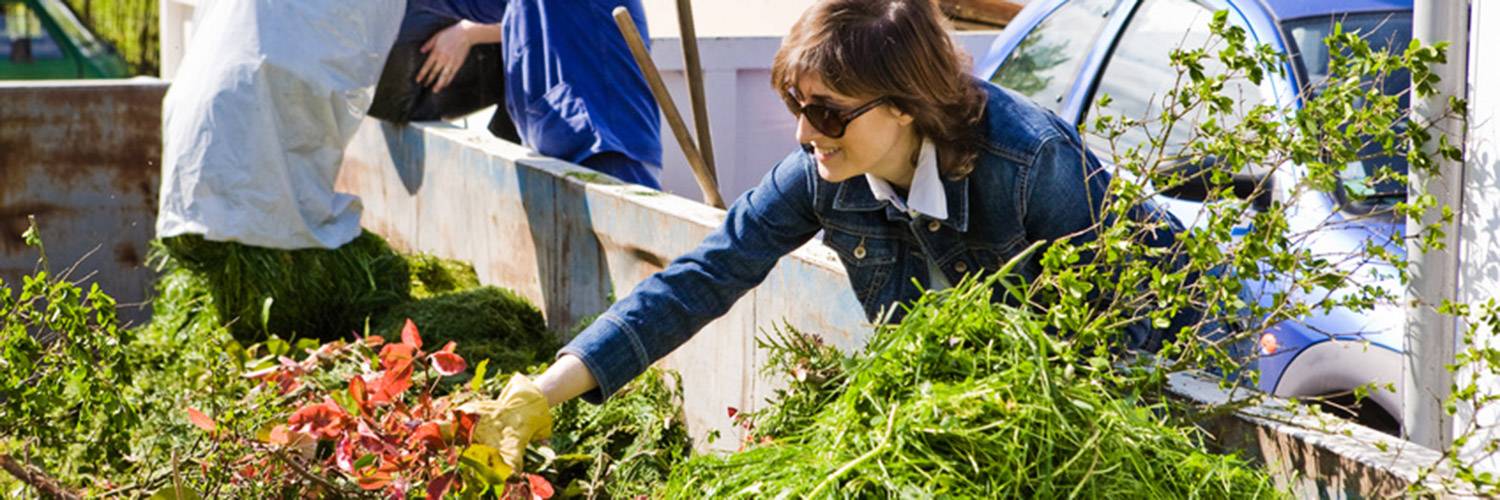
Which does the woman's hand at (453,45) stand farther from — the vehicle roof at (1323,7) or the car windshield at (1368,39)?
the car windshield at (1368,39)

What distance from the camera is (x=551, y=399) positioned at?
304 centimetres

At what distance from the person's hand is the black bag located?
5 centimetres

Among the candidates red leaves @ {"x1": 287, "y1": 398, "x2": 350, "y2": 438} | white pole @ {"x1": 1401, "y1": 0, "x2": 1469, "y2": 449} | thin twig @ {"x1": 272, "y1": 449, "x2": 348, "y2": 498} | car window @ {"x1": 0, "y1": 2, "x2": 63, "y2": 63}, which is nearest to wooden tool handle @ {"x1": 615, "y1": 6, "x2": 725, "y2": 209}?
thin twig @ {"x1": 272, "y1": 449, "x2": 348, "y2": 498}

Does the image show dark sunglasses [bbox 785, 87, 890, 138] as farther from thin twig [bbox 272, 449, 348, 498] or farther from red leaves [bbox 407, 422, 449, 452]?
thin twig [bbox 272, 449, 348, 498]

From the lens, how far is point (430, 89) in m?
7.16

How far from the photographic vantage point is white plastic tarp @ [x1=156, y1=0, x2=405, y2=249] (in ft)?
18.6

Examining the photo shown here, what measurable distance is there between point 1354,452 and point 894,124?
3.05ft

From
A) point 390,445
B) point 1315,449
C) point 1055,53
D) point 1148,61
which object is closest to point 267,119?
point 1055,53

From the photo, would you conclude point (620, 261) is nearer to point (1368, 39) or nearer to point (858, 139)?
point (1368, 39)

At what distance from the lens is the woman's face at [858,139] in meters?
2.85

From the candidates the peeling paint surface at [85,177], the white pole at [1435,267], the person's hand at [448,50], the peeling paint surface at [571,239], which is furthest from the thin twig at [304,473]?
the peeling paint surface at [85,177]

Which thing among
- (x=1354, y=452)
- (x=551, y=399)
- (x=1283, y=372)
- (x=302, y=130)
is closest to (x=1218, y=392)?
(x=1354, y=452)

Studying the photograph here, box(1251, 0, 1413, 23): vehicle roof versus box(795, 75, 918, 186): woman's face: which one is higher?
box(1251, 0, 1413, 23): vehicle roof

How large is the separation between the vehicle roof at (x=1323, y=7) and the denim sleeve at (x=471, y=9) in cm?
347
